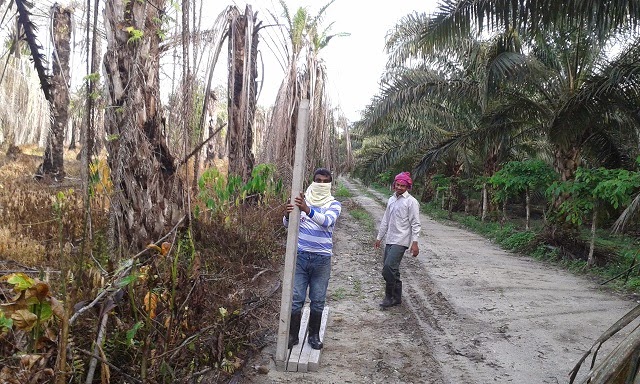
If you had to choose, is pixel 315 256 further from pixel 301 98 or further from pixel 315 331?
pixel 301 98

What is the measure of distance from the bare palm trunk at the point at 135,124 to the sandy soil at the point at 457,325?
174 cm

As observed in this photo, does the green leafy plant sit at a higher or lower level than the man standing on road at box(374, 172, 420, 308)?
higher

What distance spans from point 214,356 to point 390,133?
2110cm

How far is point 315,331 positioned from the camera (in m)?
→ 4.39

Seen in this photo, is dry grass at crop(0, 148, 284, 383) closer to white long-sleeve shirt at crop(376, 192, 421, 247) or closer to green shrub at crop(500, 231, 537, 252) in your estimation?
white long-sleeve shirt at crop(376, 192, 421, 247)

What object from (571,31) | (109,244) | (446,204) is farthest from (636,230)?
(109,244)

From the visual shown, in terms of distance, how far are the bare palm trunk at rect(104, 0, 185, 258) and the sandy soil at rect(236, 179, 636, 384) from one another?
5.71ft

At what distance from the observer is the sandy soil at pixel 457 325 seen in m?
4.14

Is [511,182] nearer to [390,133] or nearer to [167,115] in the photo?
[167,115]

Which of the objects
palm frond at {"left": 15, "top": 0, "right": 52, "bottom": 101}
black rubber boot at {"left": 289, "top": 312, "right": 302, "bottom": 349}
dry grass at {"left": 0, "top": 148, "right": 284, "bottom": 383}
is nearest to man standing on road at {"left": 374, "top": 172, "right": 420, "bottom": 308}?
dry grass at {"left": 0, "top": 148, "right": 284, "bottom": 383}

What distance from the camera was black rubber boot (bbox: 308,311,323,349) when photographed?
4363 mm

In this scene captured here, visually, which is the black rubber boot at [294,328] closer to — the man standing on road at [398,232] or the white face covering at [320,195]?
the white face covering at [320,195]

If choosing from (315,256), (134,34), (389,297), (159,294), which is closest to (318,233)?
(315,256)

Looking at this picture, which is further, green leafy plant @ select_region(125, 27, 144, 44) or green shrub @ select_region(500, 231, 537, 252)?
green shrub @ select_region(500, 231, 537, 252)
